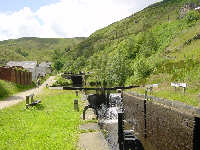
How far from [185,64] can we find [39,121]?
3763 centimetres

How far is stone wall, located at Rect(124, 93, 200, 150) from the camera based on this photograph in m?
14.4

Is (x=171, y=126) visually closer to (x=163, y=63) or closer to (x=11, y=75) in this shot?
(x=11, y=75)

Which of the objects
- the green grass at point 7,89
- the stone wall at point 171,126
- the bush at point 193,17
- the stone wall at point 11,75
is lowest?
the stone wall at point 171,126

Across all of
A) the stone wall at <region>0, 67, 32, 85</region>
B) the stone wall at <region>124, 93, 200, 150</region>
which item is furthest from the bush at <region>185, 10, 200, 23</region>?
the stone wall at <region>124, 93, 200, 150</region>

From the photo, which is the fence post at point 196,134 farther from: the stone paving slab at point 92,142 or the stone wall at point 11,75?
the stone wall at point 11,75

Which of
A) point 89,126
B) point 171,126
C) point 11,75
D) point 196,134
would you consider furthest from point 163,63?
point 89,126

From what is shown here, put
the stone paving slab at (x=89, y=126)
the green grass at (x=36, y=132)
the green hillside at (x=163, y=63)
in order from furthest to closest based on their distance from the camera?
the green hillside at (x=163, y=63) → the stone paving slab at (x=89, y=126) → the green grass at (x=36, y=132)

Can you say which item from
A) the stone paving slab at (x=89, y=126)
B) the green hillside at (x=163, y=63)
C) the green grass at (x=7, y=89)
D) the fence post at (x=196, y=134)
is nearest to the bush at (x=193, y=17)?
the green hillside at (x=163, y=63)

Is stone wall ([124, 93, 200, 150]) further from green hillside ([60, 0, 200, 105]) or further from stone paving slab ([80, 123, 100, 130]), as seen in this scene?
stone paving slab ([80, 123, 100, 130])

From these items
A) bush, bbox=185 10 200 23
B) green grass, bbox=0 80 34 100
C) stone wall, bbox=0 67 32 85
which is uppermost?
bush, bbox=185 10 200 23

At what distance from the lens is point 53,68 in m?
158

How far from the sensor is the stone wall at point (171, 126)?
47.2 ft

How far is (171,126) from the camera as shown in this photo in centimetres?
1761

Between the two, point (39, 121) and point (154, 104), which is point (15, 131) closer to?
point (39, 121)
